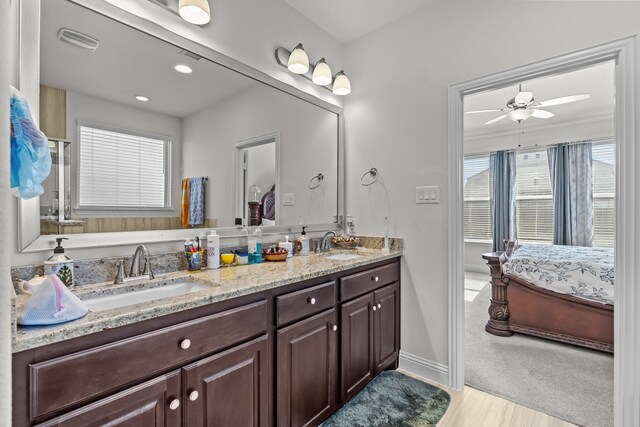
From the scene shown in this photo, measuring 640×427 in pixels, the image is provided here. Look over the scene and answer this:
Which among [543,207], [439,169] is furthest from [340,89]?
[543,207]

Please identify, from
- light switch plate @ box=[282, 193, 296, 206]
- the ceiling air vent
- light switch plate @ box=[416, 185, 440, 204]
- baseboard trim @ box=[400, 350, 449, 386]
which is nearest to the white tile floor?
baseboard trim @ box=[400, 350, 449, 386]

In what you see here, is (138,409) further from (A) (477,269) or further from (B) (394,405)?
(A) (477,269)

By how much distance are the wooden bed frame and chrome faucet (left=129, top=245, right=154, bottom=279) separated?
2.93 m

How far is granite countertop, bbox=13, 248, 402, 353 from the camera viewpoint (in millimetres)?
833

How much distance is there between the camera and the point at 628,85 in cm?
160

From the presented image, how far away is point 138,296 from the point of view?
136 centimetres

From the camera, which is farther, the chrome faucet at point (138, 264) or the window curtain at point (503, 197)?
the window curtain at point (503, 197)

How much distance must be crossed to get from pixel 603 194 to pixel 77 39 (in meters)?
6.44

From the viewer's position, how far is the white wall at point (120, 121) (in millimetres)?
1354

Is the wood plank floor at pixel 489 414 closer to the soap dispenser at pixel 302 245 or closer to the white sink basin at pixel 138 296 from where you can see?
the soap dispenser at pixel 302 245

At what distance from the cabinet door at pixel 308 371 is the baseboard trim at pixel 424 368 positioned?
0.84m

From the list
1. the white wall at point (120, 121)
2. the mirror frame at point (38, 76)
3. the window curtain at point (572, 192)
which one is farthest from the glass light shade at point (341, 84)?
the window curtain at point (572, 192)

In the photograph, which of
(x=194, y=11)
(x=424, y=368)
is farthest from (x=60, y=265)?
(x=424, y=368)

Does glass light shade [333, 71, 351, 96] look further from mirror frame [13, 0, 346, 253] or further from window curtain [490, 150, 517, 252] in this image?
window curtain [490, 150, 517, 252]
